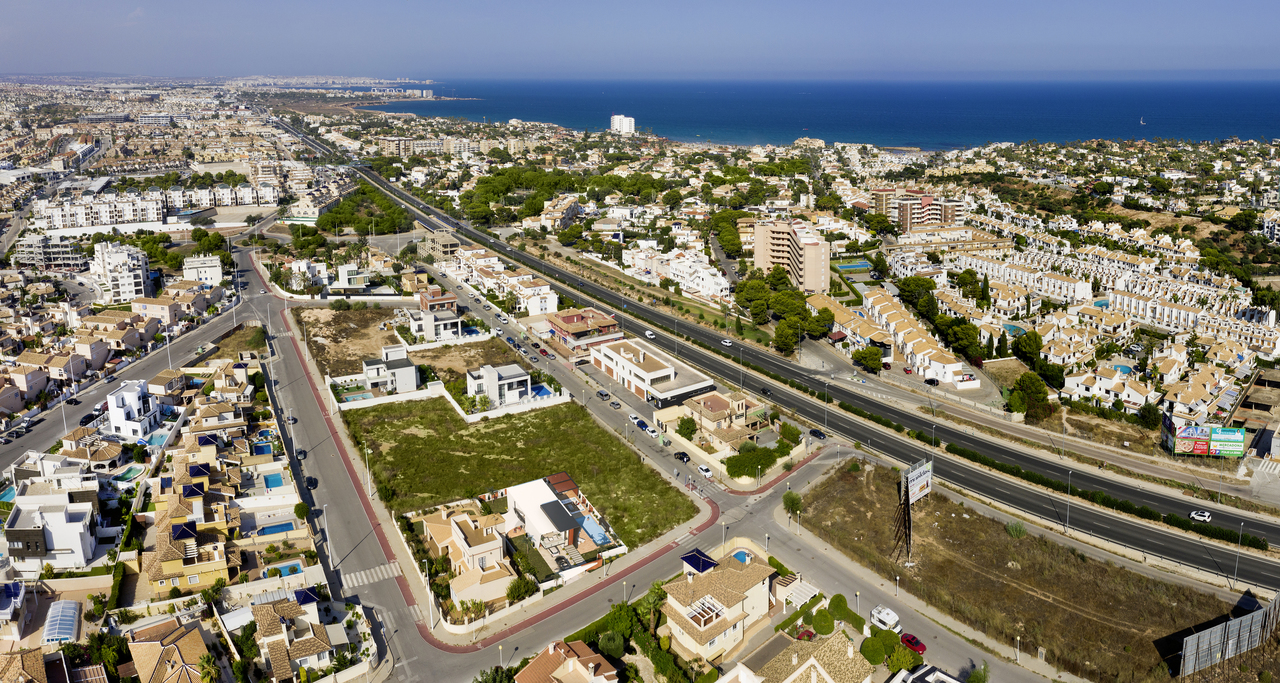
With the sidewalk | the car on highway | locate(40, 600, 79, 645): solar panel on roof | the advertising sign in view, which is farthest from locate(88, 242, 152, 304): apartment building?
the advertising sign

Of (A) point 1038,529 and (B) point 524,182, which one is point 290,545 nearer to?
(A) point 1038,529

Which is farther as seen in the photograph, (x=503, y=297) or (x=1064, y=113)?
(x=1064, y=113)

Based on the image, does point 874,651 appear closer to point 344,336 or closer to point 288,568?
point 288,568

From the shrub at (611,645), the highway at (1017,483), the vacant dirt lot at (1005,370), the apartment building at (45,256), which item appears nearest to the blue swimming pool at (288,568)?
the shrub at (611,645)

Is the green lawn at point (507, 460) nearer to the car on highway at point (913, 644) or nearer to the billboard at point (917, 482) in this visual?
the billboard at point (917, 482)

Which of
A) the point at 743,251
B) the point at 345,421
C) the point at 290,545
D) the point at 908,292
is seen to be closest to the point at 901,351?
the point at 908,292
